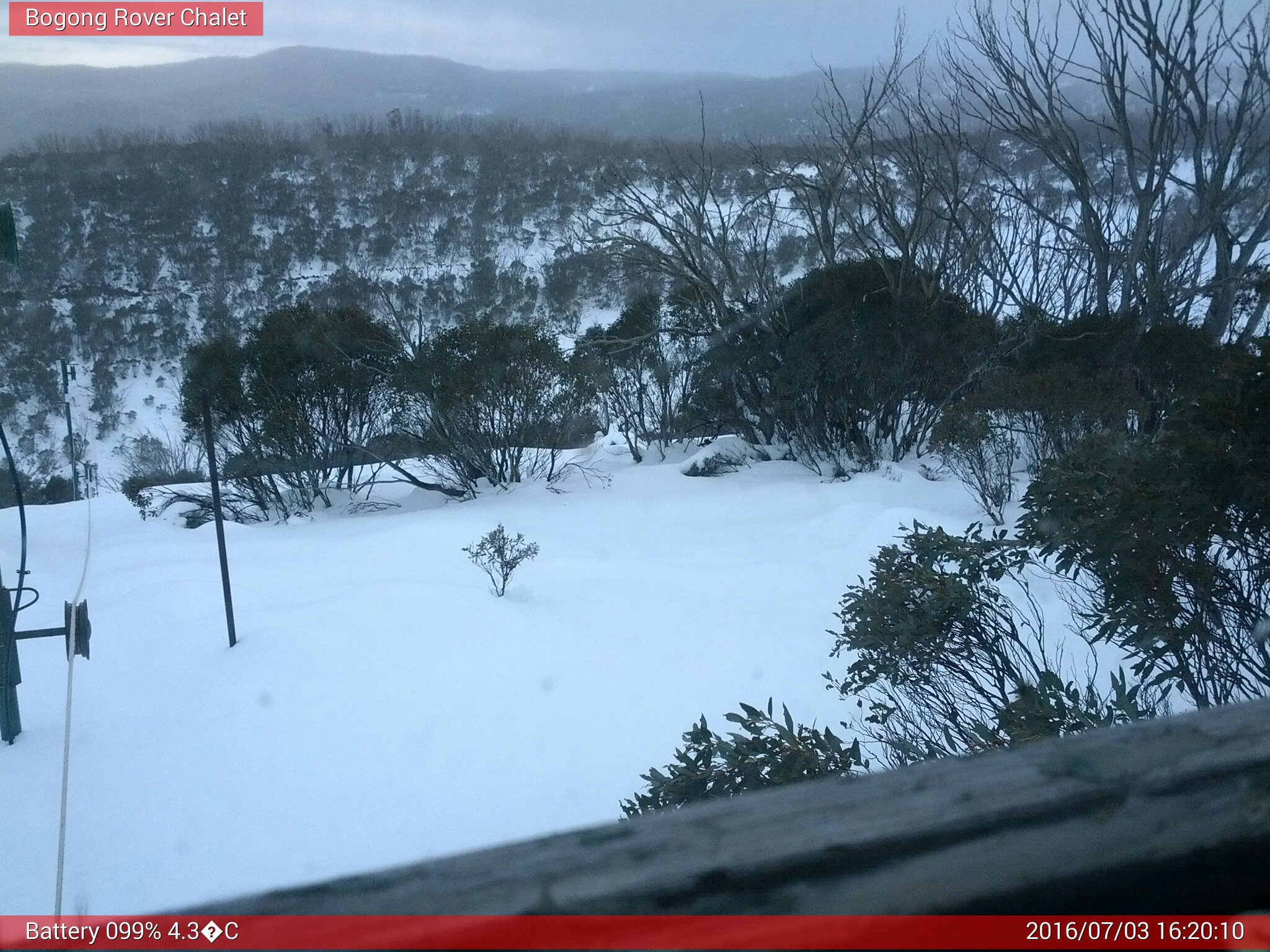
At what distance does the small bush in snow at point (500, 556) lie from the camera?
6.85m

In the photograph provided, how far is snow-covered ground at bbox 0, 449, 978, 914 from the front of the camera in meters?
3.52

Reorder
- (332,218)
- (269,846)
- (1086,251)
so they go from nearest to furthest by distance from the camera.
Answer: (269,846)
(1086,251)
(332,218)

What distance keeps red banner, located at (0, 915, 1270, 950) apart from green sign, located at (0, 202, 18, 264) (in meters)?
4.98

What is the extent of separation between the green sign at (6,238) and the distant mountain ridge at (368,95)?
39.5 inches

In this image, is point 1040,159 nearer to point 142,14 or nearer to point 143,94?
point 143,94

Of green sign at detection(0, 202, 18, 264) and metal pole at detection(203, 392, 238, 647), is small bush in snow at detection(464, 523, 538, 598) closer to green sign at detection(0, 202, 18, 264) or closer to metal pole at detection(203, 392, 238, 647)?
metal pole at detection(203, 392, 238, 647)

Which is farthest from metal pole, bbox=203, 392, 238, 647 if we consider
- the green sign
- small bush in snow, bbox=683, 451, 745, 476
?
small bush in snow, bbox=683, 451, 745, 476

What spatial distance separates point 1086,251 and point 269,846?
13.5m

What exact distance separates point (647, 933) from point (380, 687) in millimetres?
4560

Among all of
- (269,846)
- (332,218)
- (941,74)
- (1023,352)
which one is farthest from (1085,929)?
(332,218)

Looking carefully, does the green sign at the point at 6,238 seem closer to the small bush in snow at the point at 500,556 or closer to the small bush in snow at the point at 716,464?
the small bush in snow at the point at 500,556

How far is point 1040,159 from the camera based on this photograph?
17.4 m

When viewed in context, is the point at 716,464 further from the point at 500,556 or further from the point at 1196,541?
the point at 1196,541

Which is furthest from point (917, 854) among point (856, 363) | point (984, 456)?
point (856, 363)
